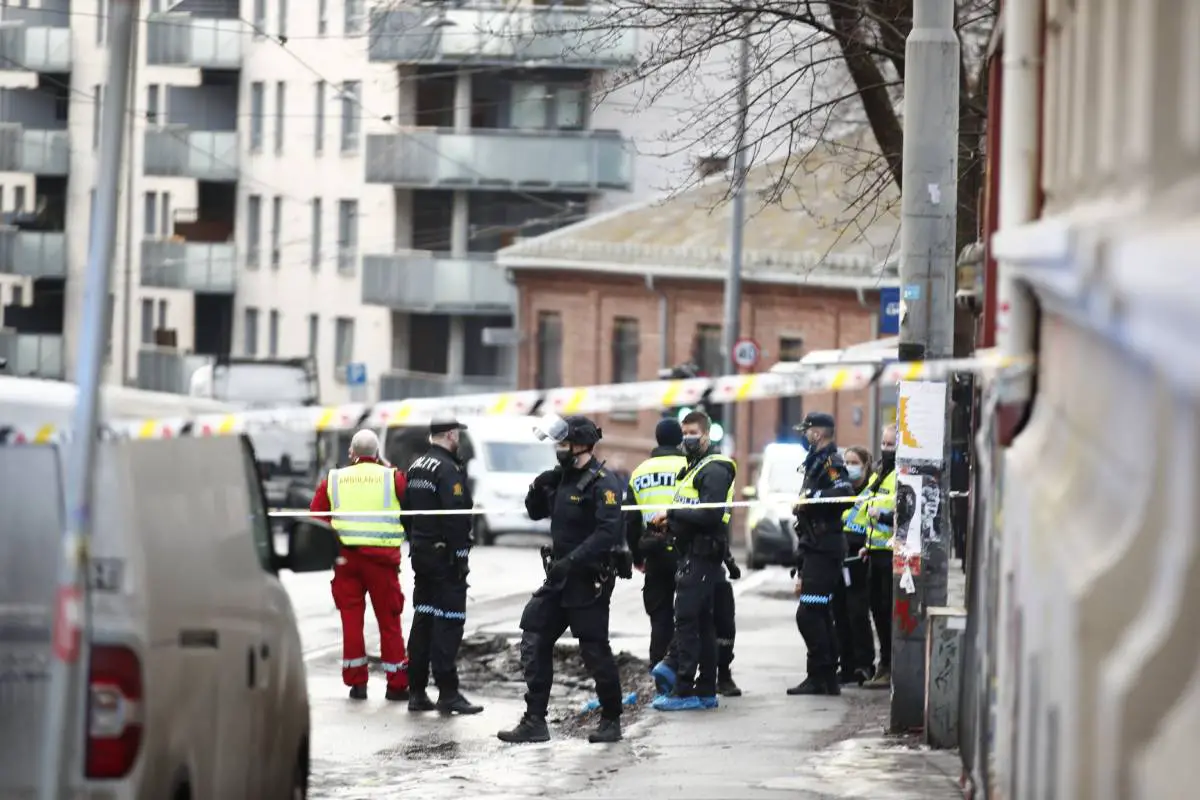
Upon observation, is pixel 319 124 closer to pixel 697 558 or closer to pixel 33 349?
pixel 33 349

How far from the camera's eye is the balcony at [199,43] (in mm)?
63812

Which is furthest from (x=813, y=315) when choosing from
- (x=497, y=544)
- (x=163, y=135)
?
(x=163, y=135)

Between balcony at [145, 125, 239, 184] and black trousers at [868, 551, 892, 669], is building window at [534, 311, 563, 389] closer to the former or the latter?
balcony at [145, 125, 239, 184]

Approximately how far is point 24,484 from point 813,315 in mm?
40260

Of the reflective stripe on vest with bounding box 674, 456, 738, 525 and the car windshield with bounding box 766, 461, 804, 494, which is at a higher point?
the reflective stripe on vest with bounding box 674, 456, 738, 525

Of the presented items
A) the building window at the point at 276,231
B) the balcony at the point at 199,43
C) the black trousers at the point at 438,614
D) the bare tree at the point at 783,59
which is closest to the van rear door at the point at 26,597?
the black trousers at the point at 438,614

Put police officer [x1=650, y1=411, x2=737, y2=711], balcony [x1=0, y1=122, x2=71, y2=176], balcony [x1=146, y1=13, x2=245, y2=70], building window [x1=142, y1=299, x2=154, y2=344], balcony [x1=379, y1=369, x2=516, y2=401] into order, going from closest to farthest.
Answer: police officer [x1=650, y1=411, x2=737, y2=711], balcony [x1=379, y1=369, x2=516, y2=401], balcony [x1=146, y1=13, x2=245, y2=70], balcony [x1=0, y1=122, x2=71, y2=176], building window [x1=142, y1=299, x2=154, y2=344]

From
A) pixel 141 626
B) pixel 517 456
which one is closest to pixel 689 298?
pixel 517 456

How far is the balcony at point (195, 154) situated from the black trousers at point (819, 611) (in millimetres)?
50812

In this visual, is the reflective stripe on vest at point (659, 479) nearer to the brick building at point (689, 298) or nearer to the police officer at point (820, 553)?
the police officer at point (820, 553)

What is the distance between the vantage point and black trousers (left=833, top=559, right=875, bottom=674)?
16336 millimetres

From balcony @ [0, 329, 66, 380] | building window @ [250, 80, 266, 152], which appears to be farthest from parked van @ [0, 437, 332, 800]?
balcony @ [0, 329, 66, 380]

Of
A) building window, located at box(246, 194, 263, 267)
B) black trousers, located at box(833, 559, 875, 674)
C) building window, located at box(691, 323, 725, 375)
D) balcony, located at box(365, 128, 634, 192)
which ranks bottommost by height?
black trousers, located at box(833, 559, 875, 674)

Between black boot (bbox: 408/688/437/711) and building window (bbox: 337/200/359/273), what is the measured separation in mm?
47118
